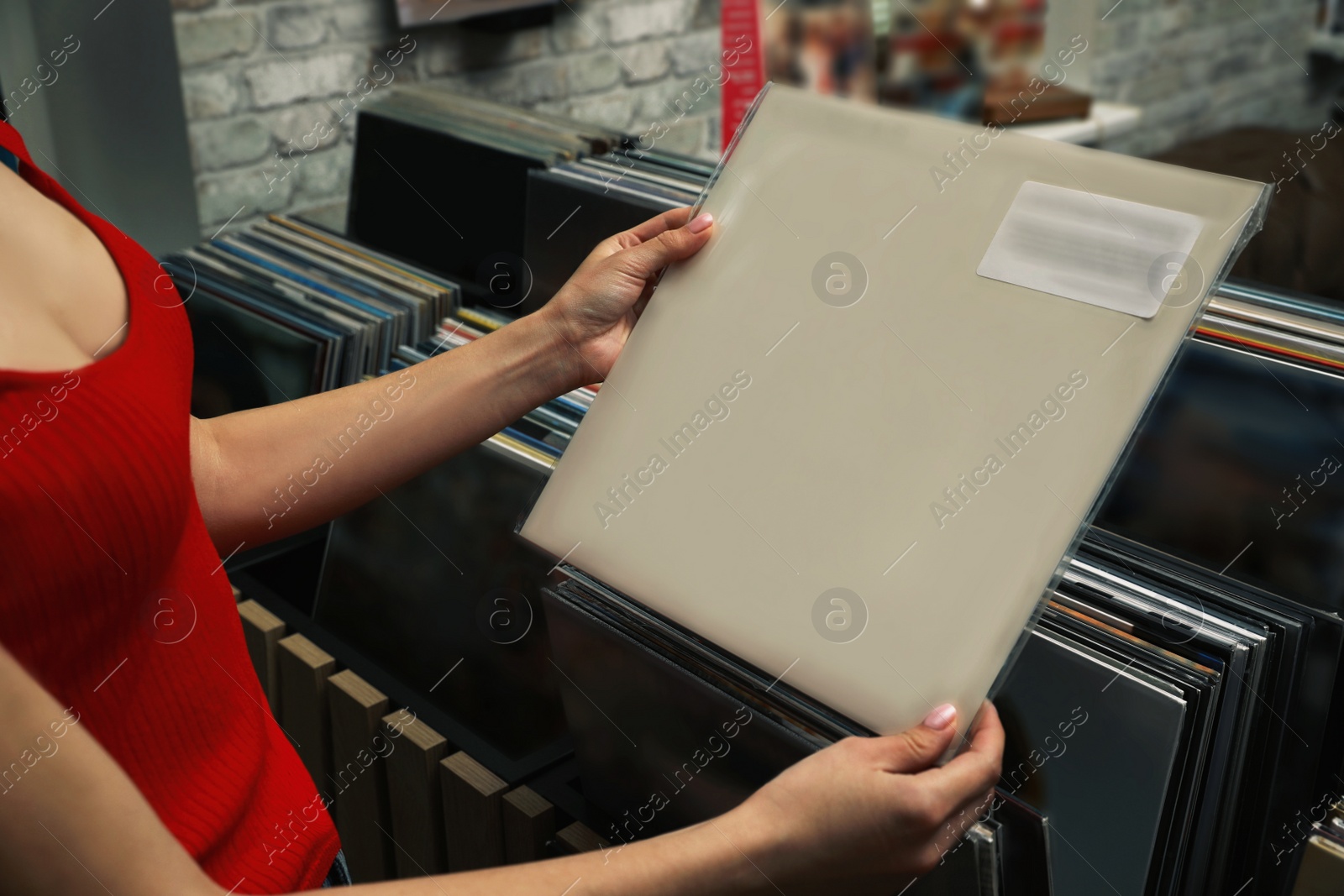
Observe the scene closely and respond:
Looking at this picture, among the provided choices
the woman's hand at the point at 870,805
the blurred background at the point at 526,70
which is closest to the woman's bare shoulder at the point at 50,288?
the woman's hand at the point at 870,805

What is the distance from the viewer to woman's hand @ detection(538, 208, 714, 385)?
81 cm

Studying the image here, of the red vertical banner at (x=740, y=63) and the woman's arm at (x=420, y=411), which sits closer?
the woman's arm at (x=420, y=411)

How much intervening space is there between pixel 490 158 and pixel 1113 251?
982 mm

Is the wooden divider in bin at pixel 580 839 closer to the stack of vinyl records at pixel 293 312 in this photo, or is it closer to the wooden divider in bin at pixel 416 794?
the wooden divider in bin at pixel 416 794

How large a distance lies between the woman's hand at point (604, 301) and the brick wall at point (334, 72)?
1.26 metres

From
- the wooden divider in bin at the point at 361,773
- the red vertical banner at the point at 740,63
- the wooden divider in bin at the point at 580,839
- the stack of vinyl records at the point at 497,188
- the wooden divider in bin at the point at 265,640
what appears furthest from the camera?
the red vertical banner at the point at 740,63

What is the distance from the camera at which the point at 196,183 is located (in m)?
1.84

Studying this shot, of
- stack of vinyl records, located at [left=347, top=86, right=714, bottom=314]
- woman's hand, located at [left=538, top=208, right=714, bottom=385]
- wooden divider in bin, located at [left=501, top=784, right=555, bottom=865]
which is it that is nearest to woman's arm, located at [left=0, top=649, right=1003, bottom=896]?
wooden divider in bin, located at [left=501, top=784, right=555, bottom=865]

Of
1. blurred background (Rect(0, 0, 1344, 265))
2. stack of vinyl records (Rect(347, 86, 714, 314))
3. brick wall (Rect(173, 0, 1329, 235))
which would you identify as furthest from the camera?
brick wall (Rect(173, 0, 1329, 235))

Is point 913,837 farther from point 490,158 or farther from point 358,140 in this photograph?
point 358,140

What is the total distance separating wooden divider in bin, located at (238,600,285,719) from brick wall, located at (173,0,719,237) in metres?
1.06

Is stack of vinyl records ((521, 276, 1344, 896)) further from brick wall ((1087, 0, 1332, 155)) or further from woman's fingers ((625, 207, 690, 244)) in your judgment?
brick wall ((1087, 0, 1332, 155))

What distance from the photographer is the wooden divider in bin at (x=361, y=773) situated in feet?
3.02

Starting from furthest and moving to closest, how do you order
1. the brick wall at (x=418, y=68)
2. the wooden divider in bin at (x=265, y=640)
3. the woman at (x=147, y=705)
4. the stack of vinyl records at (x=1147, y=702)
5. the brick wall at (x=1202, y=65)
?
the brick wall at (x=1202, y=65) → the brick wall at (x=418, y=68) → the wooden divider in bin at (x=265, y=640) → the stack of vinyl records at (x=1147, y=702) → the woman at (x=147, y=705)
